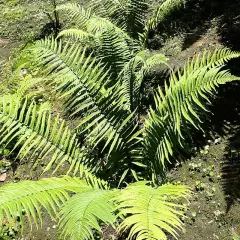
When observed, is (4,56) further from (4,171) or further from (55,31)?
(4,171)

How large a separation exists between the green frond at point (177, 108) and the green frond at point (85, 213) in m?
0.61

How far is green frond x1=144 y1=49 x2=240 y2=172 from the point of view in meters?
2.64

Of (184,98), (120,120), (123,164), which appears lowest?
(123,164)

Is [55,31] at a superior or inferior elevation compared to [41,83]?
superior

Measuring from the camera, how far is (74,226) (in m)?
1.99

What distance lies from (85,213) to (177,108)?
1.15 meters

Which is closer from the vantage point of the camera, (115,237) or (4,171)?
(115,237)

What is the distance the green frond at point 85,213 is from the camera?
1951 millimetres

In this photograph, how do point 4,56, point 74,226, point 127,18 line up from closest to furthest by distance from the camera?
point 74,226, point 127,18, point 4,56

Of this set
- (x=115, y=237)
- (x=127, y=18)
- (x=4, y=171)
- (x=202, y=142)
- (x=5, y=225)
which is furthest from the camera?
(x=127, y=18)

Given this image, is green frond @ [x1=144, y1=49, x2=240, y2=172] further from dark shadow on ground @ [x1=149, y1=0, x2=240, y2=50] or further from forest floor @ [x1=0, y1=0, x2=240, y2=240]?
dark shadow on ground @ [x1=149, y1=0, x2=240, y2=50]

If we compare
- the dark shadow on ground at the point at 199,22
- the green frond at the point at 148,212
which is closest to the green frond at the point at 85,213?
the green frond at the point at 148,212

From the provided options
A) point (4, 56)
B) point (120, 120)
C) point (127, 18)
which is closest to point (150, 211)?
point (120, 120)

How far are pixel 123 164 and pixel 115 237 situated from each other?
648 millimetres
